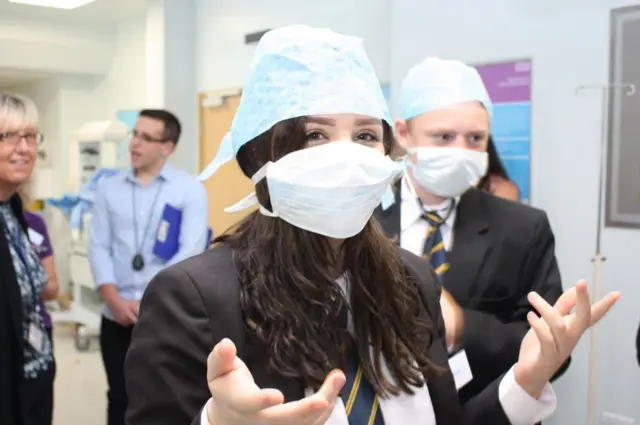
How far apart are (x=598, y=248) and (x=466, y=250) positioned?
102cm

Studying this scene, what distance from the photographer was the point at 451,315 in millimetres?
1598

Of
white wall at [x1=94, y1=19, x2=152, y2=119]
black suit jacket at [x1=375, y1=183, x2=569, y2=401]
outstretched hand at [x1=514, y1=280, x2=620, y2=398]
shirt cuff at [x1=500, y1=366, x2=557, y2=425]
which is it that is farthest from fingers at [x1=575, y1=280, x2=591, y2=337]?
white wall at [x1=94, y1=19, x2=152, y2=119]

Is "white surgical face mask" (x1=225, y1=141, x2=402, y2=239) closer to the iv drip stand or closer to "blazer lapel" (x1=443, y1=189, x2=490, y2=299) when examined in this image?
"blazer lapel" (x1=443, y1=189, x2=490, y2=299)

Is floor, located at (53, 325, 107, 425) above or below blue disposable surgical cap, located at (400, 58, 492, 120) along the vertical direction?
below

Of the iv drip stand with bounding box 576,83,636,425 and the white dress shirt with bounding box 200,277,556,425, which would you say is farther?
the iv drip stand with bounding box 576,83,636,425

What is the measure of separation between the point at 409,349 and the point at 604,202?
1800 mm

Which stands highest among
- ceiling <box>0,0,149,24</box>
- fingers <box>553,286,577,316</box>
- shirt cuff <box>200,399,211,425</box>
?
ceiling <box>0,0,149,24</box>

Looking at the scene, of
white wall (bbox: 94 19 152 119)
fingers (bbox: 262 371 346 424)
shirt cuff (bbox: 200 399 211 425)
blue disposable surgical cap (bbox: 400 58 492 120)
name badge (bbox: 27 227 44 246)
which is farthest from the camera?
white wall (bbox: 94 19 152 119)

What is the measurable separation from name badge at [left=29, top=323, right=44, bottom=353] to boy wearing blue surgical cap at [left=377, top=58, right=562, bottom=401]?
125cm

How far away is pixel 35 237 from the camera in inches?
96.0

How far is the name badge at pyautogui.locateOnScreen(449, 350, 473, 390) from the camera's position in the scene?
1573mm

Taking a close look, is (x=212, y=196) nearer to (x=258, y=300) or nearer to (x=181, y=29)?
(x=181, y=29)

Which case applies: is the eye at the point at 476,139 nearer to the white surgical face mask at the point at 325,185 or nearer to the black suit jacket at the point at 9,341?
the white surgical face mask at the point at 325,185

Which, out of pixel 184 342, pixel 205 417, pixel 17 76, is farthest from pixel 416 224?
pixel 17 76
